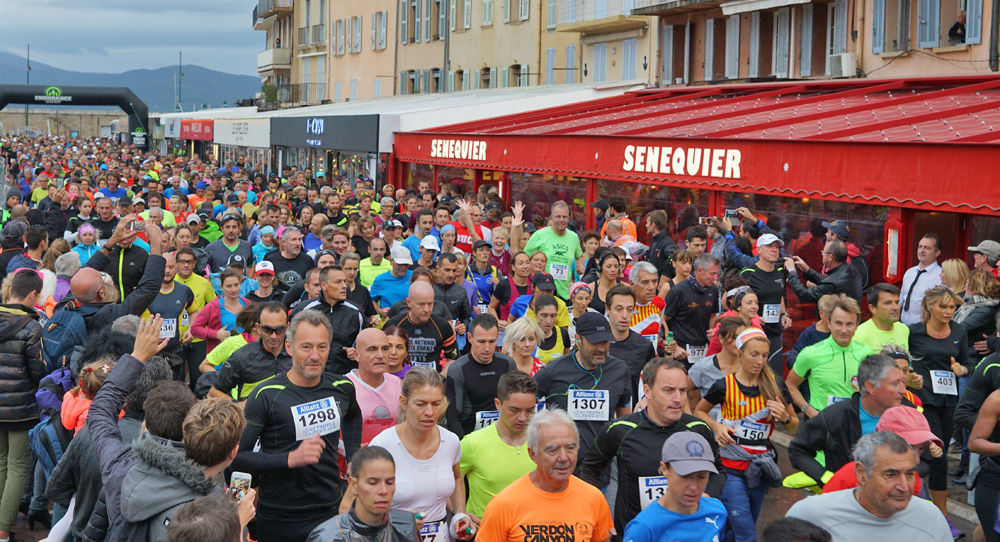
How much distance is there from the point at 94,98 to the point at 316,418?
69.3 meters

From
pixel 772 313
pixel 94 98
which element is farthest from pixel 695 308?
pixel 94 98

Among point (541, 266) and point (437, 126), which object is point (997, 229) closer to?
point (541, 266)

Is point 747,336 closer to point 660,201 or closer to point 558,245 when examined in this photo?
point 558,245

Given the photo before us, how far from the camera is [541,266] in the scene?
10.3 metres

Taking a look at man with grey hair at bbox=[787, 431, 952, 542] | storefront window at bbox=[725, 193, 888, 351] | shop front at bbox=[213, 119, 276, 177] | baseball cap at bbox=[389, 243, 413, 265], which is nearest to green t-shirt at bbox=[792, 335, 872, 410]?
man with grey hair at bbox=[787, 431, 952, 542]

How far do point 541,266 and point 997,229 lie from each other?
14.1ft

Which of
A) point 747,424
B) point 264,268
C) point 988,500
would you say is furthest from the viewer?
point 264,268

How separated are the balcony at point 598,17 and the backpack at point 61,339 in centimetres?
2060

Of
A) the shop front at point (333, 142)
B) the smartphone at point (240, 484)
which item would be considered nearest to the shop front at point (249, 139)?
the shop front at point (333, 142)

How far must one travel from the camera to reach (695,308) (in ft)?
30.1

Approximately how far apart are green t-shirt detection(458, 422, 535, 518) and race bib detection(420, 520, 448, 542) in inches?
10.5

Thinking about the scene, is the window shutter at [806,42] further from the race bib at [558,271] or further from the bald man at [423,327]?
the bald man at [423,327]

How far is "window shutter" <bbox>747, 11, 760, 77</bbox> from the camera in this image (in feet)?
70.6

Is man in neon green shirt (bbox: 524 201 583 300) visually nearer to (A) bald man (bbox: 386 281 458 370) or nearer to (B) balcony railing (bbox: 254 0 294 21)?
(A) bald man (bbox: 386 281 458 370)
